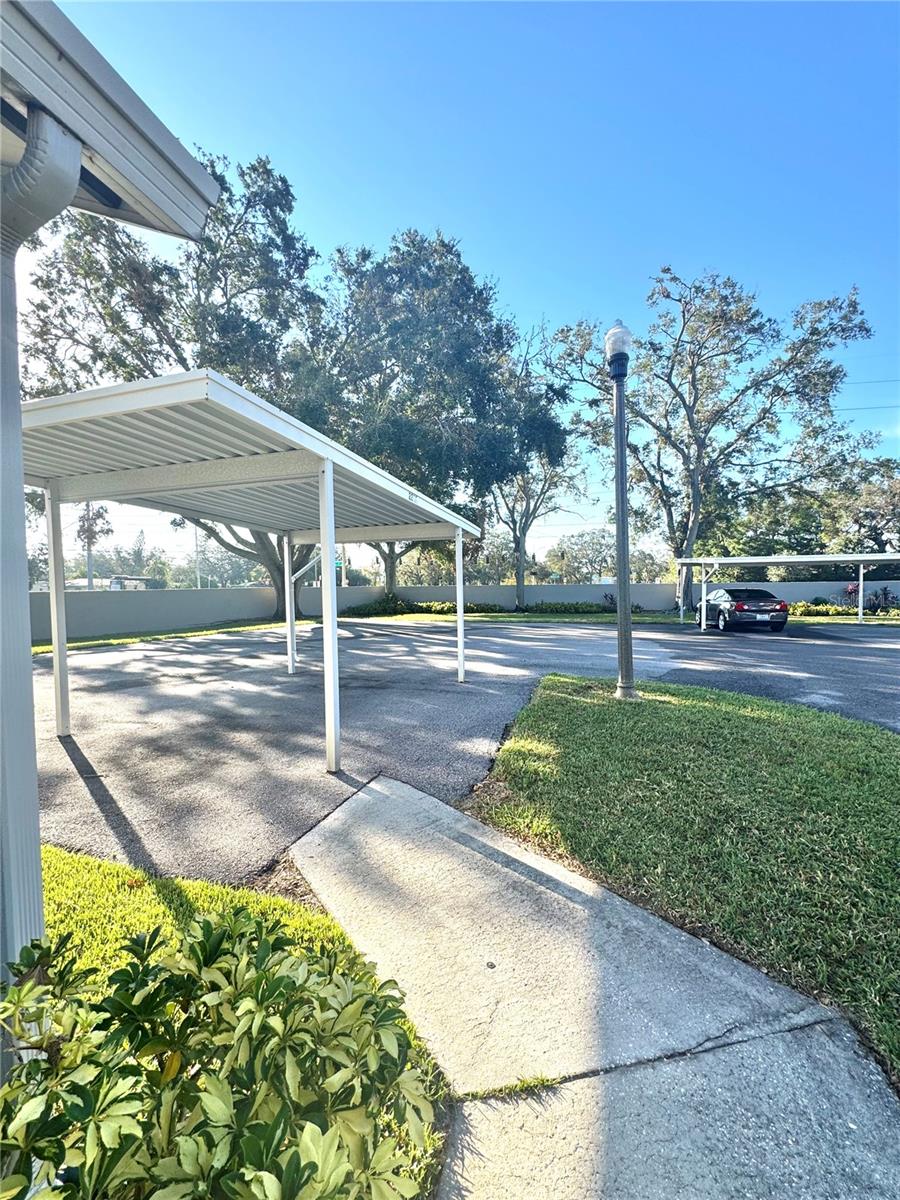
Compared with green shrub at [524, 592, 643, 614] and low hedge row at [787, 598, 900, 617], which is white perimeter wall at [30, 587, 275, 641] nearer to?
green shrub at [524, 592, 643, 614]

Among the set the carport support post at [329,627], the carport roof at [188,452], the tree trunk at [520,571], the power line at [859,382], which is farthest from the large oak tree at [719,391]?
the carport support post at [329,627]

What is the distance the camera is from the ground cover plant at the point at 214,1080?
770mm

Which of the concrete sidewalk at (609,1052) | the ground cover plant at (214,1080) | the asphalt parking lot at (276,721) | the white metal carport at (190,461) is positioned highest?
the white metal carport at (190,461)

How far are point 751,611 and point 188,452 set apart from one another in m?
15.6

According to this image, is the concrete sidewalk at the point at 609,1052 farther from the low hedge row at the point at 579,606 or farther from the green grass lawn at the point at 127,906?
the low hedge row at the point at 579,606

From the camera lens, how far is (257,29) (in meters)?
5.11

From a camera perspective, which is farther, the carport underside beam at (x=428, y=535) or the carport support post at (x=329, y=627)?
the carport underside beam at (x=428, y=535)

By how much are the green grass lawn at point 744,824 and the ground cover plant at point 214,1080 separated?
5.66 ft

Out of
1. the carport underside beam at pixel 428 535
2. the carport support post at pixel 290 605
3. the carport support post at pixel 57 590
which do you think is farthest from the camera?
the carport support post at pixel 290 605

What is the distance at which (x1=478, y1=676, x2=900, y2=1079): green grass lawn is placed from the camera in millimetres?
2248

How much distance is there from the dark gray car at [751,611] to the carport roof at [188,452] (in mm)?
12181

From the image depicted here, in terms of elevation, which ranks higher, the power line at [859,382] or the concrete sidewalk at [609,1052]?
the power line at [859,382]

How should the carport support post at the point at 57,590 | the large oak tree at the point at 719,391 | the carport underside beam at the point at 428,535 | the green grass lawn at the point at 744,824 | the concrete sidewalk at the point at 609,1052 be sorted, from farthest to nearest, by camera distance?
the large oak tree at the point at 719,391 < the carport underside beam at the point at 428,535 < the carport support post at the point at 57,590 < the green grass lawn at the point at 744,824 < the concrete sidewalk at the point at 609,1052

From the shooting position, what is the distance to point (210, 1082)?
0.86 m
